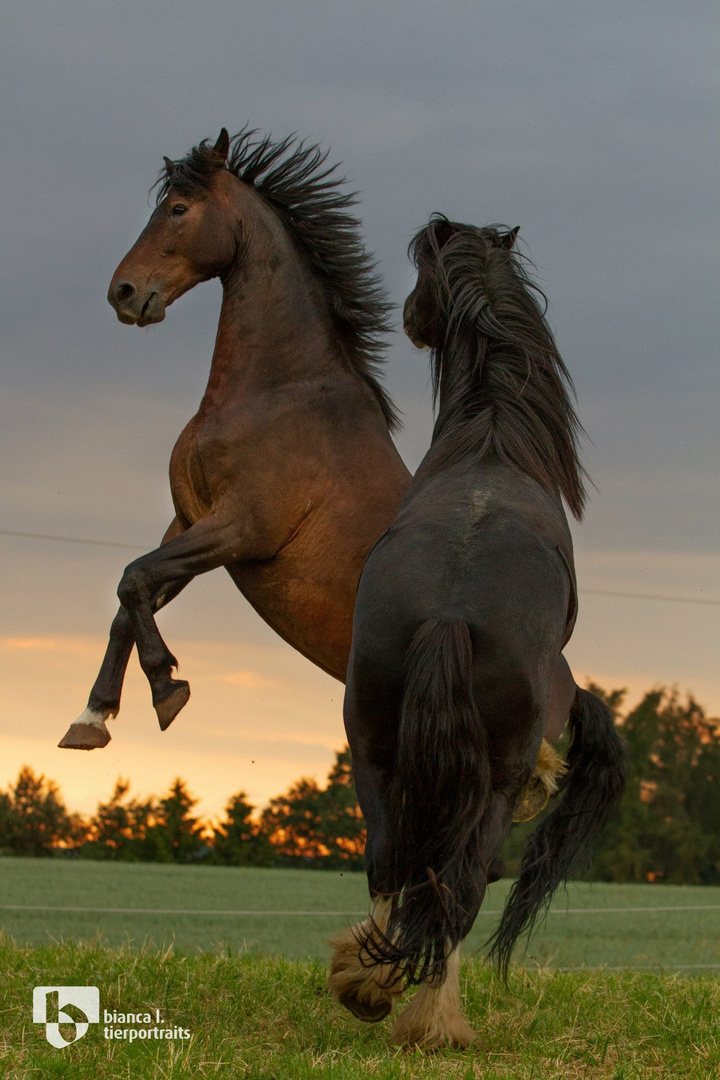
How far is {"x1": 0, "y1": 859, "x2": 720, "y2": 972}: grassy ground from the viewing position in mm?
9578

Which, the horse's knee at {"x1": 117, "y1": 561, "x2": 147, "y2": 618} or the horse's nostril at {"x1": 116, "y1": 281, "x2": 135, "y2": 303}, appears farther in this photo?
the horse's nostril at {"x1": 116, "y1": 281, "x2": 135, "y2": 303}

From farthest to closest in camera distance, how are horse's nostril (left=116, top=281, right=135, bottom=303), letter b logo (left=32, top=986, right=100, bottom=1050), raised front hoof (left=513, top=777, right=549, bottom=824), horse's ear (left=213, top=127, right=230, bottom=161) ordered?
horse's ear (left=213, top=127, right=230, bottom=161) → horse's nostril (left=116, top=281, right=135, bottom=303) → raised front hoof (left=513, top=777, right=549, bottom=824) → letter b logo (left=32, top=986, right=100, bottom=1050)

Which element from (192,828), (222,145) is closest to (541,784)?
(222,145)

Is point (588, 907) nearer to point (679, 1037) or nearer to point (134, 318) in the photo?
point (679, 1037)

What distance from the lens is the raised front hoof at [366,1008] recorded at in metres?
4.64

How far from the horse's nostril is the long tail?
2561 millimetres

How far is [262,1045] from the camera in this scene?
4.63 m

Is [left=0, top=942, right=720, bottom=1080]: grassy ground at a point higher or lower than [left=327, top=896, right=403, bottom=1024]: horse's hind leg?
lower

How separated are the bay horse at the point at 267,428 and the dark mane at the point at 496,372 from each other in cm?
74

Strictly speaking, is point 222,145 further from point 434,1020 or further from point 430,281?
point 434,1020

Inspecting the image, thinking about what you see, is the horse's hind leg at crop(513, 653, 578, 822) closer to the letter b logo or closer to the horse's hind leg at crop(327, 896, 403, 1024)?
the horse's hind leg at crop(327, 896, 403, 1024)


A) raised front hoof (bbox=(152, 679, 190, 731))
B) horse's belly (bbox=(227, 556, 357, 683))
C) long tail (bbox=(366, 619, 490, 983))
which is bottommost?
long tail (bbox=(366, 619, 490, 983))

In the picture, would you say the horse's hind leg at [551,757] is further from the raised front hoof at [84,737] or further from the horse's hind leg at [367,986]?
the raised front hoof at [84,737]

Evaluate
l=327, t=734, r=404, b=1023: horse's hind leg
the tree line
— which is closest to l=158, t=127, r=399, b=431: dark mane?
l=327, t=734, r=404, b=1023: horse's hind leg
